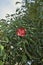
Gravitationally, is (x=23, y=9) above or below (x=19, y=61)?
above

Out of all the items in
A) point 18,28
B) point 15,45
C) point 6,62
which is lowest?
point 6,62

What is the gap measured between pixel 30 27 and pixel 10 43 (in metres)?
0.24

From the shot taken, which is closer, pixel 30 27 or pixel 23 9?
pixel 30 27

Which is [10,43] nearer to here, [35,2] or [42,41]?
[42,41]

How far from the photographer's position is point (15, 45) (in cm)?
236

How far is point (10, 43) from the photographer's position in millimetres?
2389

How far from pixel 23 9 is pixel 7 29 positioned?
38cm

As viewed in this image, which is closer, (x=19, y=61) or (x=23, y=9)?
(x=19, y=61)

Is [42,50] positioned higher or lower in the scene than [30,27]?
lower

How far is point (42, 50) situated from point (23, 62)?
0.70ft

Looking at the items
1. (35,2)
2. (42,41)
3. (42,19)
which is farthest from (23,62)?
(35,2)

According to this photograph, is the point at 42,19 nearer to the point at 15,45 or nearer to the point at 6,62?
the point at 15,45

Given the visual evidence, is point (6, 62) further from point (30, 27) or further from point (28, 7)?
point (28, 7)

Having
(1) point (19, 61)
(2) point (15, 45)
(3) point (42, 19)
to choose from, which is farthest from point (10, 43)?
(3) point (42, 19)
